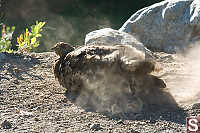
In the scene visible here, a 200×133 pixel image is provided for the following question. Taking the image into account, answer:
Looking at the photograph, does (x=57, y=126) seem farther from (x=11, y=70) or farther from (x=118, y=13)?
(x=118, y=13)

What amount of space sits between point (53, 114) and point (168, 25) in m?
3.77

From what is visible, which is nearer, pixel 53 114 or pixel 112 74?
pixel 53 114

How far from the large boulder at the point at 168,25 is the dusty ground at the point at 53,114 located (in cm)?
187

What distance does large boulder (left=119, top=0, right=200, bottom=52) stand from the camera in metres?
6.85

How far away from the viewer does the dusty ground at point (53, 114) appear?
3648mm

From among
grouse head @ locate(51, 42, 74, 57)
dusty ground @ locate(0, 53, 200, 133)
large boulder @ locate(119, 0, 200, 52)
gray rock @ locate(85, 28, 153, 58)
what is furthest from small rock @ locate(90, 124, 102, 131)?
Result: large boulder @ locate(119, 0, 200, 52)

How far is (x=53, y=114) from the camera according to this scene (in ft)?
13.1

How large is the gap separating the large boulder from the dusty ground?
6.14 ft

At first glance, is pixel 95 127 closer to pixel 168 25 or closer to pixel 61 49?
pixel 61 49

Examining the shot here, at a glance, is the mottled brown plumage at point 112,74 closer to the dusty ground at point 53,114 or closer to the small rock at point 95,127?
the dusty ground at point 53,114

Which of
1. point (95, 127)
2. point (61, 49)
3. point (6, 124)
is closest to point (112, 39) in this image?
point (61, 49)

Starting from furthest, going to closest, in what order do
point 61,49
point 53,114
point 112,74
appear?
point 61,49, point 112,74, point 53,114

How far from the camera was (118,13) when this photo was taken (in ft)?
37.8

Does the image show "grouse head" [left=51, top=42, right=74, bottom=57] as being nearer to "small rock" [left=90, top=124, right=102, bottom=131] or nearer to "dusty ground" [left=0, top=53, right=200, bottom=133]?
"dusty ground" [left=0, top=53, right=200, bottom=133]
